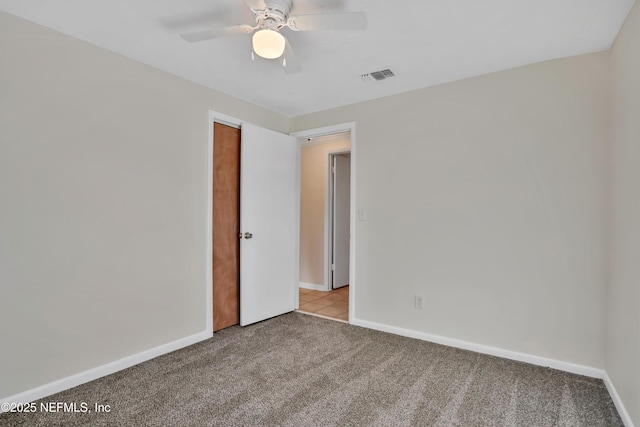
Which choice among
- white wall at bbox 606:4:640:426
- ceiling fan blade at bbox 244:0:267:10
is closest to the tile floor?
white wall at bbox 606:4:640:426

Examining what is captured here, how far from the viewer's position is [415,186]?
305 centimetres

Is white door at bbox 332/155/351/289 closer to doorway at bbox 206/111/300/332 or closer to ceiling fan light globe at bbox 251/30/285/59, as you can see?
doorway at bbox 206/111/300/332

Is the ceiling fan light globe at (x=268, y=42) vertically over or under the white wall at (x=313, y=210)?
over

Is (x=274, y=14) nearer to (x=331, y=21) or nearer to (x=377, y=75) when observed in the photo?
(x=331, y=21)

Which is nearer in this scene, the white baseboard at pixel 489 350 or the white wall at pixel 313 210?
the white baseboard at pixel 489 350

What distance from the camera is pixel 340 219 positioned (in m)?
5.14

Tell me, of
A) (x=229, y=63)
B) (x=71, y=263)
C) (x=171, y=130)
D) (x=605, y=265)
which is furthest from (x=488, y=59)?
(x=71, y=263)

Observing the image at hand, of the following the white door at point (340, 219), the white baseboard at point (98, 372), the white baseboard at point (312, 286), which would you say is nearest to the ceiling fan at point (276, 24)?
the white baseboard at point (98, 372)

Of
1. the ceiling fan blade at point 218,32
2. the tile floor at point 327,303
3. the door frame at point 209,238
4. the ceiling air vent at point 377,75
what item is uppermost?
the ceiling air vent at point 377,75

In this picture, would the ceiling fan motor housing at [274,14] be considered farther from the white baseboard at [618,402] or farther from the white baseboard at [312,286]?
the white baseboard at [312,286]

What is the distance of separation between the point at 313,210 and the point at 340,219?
1.44 feet

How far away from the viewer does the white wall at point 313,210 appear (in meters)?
5.00

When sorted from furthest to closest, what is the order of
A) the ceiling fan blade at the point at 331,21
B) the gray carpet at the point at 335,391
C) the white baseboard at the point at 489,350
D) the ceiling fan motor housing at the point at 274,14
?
1. the white baseboard at the point at 489,350
2. the gray carpet at the point at 335,391
3. the ceiling fan motor housing at the point at 274,14
4. the ceiling fan blade at the point at 331,21

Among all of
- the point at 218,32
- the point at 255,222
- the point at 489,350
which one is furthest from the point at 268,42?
the point at 489,350
